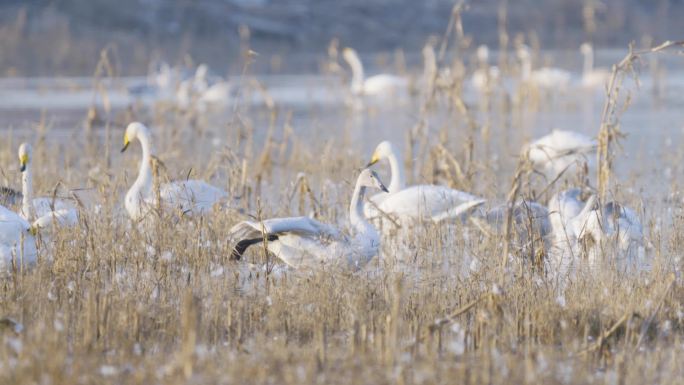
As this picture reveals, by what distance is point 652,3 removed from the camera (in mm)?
49562

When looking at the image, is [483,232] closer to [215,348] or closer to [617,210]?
[617,210]

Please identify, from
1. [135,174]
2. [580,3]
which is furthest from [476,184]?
[580,3]

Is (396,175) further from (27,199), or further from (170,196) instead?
(27,199)

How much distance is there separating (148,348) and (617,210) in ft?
11.0

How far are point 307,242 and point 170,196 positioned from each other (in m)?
1.52

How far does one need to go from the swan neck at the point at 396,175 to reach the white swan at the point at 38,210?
2.56m

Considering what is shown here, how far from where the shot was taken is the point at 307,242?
20.5 feet

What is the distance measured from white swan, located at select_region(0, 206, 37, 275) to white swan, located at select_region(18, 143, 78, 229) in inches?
15.0

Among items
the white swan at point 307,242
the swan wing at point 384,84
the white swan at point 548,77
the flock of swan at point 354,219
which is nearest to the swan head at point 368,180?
the flock of swan at point 354,219

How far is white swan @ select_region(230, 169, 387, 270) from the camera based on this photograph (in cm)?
610

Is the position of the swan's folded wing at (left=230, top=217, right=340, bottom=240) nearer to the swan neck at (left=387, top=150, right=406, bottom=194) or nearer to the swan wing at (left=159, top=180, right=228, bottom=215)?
the swan wing at (left=159, top=180, right=228, bottom=215)

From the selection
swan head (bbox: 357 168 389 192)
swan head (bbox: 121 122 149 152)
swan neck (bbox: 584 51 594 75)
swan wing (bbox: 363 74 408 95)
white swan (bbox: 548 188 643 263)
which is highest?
swan neck (bbox: 584 51 594 75)

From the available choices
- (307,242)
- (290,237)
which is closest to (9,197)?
(290,237)

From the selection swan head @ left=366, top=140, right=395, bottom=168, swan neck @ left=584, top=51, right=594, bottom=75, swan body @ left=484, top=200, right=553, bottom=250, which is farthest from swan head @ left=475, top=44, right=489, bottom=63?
swan body @ left=484, top=200, right=553, bottom=250
